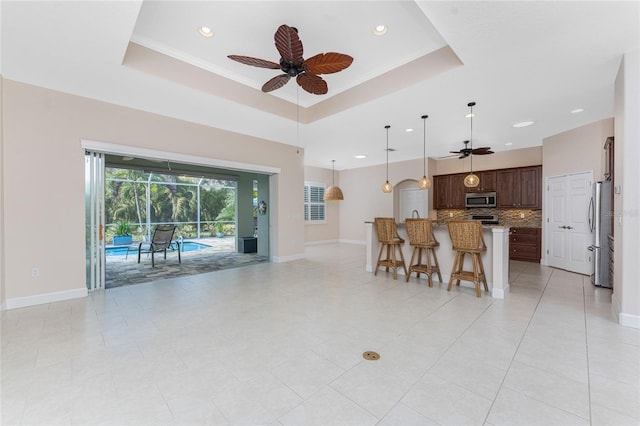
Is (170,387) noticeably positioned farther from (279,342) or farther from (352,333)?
(352,333)

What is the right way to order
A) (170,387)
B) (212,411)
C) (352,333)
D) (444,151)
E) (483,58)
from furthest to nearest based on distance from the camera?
(444,151)
(483,58)
(352,333)
(170,387)
(212,411)

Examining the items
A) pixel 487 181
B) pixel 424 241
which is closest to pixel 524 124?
pixel 487 181

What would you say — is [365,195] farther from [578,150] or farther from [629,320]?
[629,320]

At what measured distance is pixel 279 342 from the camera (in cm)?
252

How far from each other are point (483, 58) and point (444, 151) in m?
4.79

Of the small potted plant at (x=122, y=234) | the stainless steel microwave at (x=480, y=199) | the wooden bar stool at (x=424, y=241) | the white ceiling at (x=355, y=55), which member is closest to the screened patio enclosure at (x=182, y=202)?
the small potted plant at (x=122, y=234)

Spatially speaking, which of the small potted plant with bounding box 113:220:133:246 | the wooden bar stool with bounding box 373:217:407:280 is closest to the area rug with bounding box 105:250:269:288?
the small potted plant with bounding box 113:220:133:246

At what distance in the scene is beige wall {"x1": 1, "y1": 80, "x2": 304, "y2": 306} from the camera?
11.3 ft

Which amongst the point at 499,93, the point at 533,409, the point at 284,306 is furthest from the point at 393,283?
the point at 499,93

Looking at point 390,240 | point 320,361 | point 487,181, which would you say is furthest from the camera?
point 487,181

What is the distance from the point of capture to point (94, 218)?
411 cm

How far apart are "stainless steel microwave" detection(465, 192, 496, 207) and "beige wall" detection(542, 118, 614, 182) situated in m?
1.29

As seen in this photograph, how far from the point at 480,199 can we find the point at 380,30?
6093 mm

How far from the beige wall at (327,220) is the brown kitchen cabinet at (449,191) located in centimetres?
370
